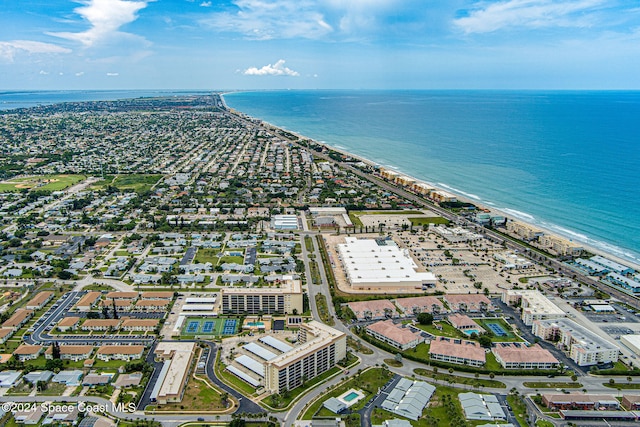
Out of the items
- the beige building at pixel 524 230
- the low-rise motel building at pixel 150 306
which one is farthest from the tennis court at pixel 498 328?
the low-rise motel building at pixel 150 306

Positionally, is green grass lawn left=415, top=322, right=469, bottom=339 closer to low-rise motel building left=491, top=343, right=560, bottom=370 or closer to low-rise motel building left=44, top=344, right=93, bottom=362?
low-rise motel building left=491, top=343, right=560, bottom=370

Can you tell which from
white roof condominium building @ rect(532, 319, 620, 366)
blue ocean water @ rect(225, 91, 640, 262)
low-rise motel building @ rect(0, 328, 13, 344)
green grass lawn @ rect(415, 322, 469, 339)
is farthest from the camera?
blue ocean water @ rect(225, 91, 640, 262)

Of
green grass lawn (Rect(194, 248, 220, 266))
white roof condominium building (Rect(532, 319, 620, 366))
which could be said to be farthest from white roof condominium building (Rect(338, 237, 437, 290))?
green grass lawn (Rect(194, 248, 220, 266))

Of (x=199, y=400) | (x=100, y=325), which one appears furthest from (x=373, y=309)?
(x=100, y=325)

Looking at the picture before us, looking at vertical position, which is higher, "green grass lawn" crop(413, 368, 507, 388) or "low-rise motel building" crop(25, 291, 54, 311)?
"low-rise motel building" crop(25, 291, 54, 311)

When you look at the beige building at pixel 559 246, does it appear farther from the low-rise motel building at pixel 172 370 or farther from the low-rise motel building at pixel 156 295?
the low-rise motel building at pixel 156 295

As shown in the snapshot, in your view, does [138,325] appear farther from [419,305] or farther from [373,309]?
[419,305]
